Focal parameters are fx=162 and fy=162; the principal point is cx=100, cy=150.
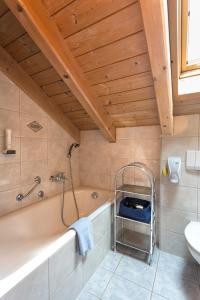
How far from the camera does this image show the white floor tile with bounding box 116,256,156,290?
4.79 ft

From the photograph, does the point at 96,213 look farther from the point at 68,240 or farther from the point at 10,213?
the point at 10,213

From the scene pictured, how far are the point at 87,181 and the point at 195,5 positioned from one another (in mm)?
2251

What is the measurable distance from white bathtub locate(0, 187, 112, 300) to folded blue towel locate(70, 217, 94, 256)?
2.4 inches

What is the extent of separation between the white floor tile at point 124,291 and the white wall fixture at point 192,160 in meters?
1.18

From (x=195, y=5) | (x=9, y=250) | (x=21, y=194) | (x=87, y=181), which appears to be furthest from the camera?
(x=87, y=181)

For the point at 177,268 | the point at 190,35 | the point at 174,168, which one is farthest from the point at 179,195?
the point at 190,35

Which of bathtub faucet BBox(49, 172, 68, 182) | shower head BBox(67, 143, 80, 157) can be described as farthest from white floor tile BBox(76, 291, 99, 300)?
shower head BBox(67, 143, 80, 157)

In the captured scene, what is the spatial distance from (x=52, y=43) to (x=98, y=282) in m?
1.96

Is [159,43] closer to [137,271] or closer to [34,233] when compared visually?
[137,271]

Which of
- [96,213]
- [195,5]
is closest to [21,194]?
[96,213]

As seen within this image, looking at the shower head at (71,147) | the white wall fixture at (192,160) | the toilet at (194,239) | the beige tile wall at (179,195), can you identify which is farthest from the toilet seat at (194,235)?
the shower head at (71,147)

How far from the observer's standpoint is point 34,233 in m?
1.74

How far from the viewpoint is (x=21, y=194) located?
1.74 m

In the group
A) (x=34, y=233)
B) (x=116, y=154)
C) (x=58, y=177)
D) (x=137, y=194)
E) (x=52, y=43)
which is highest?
(x=52, y=43)
